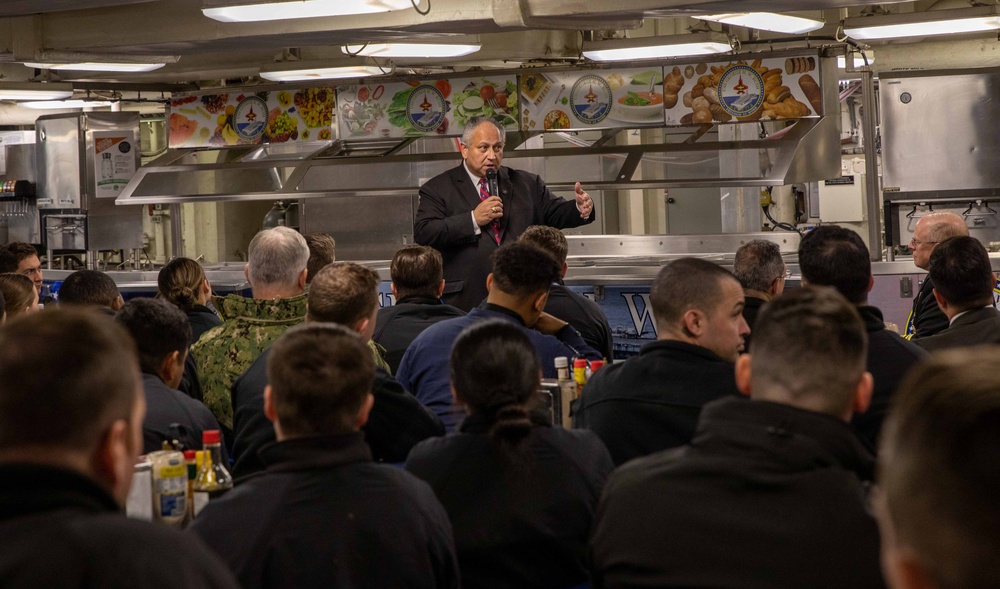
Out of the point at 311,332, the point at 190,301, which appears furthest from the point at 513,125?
the point at 311,332

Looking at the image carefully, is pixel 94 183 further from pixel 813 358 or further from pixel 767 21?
pixel 813 358

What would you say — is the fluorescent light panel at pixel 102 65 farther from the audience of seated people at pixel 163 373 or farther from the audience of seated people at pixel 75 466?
the audience of seated people at pixel 75 466

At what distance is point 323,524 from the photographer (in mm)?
1999

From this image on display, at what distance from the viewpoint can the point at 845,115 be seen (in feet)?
32.1

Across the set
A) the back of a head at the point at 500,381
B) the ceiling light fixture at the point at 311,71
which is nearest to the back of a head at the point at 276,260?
the back of a head at the point at 500,381

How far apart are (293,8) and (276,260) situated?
185cm

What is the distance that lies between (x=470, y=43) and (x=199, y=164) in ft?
9.92

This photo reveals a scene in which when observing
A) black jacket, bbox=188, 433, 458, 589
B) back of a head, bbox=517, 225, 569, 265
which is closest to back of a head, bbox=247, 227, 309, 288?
back of a head, bbox=517, 225, 569, 265

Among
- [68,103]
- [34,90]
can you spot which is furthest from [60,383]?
[68,103]

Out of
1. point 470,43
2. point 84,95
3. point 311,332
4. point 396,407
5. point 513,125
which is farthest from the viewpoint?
point 84,95

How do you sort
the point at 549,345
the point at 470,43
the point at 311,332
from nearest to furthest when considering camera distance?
the point at 311,332 → the point at 549,345 → the point at 470,43

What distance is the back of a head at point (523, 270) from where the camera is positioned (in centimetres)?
379

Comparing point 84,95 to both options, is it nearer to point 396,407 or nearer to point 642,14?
point 642,14

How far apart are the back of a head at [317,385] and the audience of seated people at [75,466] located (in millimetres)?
625
